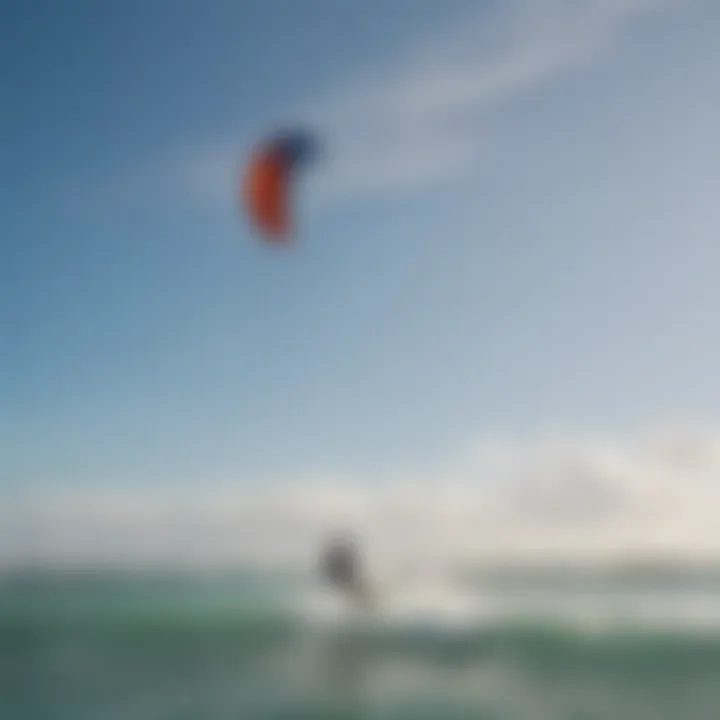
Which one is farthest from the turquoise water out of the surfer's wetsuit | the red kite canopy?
the red kite canopy

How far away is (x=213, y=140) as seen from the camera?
2430mm

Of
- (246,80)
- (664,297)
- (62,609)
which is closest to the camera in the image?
(664,297)

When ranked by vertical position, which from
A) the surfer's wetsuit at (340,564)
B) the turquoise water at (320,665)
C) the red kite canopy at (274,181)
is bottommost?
the turquoise water at (320,665)

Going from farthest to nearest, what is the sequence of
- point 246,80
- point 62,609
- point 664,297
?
point 62,609 < point 246,80 < point 664,297

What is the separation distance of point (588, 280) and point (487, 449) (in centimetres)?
41

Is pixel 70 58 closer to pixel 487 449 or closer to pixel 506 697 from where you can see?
pixel 487 449

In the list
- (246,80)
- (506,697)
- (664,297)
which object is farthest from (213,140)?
(506,697)

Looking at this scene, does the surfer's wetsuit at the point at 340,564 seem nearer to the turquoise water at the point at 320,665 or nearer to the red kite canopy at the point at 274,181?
the turquoise water at the point at 320,665

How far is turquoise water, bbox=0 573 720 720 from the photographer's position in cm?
241

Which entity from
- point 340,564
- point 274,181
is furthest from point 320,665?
point 274,181

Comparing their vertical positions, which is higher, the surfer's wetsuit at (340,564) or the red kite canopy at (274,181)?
the red kite canopy at (274,181)

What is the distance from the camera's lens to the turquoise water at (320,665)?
2.41m

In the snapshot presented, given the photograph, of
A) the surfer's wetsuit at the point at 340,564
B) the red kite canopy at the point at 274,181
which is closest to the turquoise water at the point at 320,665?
the surfer's wetsuit at the point at 340,564

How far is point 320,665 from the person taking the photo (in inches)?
99.3
